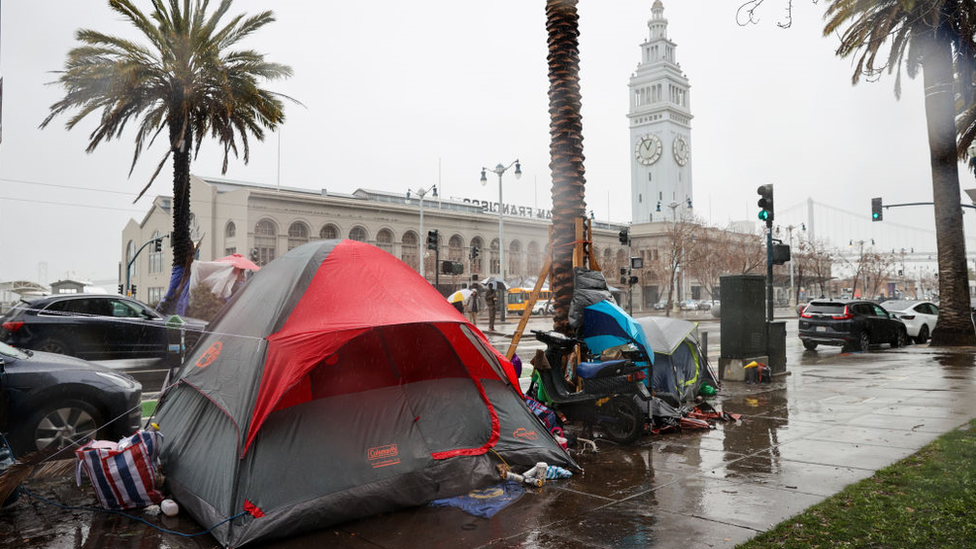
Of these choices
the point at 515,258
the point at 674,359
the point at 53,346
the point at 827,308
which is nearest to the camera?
the point at 674,359

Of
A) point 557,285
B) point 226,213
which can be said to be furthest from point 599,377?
point 226,213

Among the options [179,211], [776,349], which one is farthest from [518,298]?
[776,349]

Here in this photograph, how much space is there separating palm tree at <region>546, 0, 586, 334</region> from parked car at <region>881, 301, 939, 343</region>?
18673mm

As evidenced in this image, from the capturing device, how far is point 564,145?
9.32 meters

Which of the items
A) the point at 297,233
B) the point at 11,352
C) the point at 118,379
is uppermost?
the point at 297,233

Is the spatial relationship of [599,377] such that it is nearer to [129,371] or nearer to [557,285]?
[557,285]

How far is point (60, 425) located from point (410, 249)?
172 feet

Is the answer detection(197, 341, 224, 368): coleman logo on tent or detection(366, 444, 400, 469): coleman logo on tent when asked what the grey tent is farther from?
detection(197, 341, 224, 368): coleman logo on tent

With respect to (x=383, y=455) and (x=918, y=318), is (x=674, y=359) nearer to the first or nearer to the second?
(x=383, y=455)

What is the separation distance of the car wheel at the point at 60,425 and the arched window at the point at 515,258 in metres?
59.5

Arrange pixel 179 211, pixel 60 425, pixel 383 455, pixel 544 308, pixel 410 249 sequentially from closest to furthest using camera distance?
pixel 383 455 → pixel 60 425 → pixel 179 211 → pixel 544 308 → pixel 410 249

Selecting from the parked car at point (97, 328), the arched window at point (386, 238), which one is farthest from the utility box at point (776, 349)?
the arched window at point (386, 238)

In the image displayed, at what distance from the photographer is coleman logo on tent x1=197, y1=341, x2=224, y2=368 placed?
19.5 ft

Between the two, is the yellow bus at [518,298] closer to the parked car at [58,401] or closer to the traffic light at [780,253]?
the traffic light at [780,253]
